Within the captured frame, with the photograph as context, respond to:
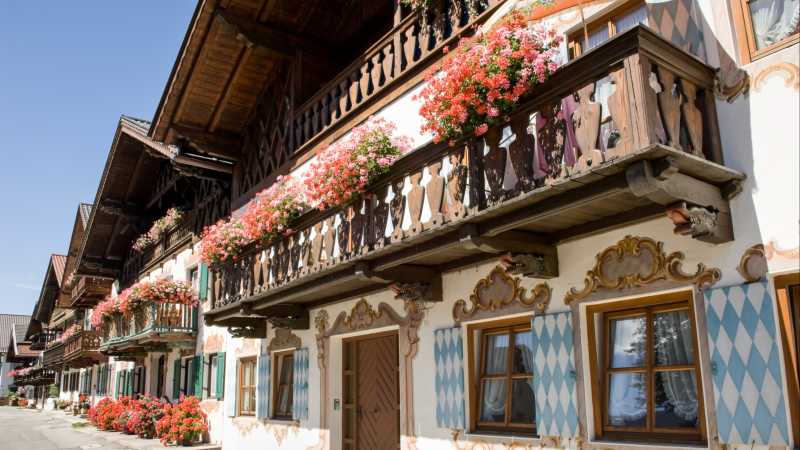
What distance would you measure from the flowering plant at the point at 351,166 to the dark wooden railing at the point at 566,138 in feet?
0.67

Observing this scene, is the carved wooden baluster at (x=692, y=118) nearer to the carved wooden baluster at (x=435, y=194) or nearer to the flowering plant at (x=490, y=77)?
the flowering plant at (x=490, y=77)

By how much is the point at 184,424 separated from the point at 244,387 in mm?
2267

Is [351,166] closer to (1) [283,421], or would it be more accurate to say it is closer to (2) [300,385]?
(2) [300,385]

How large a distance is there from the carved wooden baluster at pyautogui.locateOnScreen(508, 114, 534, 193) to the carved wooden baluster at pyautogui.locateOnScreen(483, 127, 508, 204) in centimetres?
12

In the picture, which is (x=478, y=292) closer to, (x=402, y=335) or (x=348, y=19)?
(x=402, y=335)

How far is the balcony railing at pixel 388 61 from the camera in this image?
879 centimetres

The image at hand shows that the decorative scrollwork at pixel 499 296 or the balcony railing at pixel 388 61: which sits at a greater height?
the balcony railing at pixel 388 61

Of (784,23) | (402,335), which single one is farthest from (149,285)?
(784,23)

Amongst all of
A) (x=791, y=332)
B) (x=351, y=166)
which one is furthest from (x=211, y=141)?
(x=791, y=332)

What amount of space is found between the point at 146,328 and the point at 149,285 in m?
1.17

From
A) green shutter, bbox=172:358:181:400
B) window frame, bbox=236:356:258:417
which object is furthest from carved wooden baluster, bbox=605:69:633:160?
green shutter, bbox=172:358:181:400

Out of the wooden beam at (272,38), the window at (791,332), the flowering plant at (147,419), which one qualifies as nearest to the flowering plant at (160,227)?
the flowering plant at (147,419)

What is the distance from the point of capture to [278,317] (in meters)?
11.1

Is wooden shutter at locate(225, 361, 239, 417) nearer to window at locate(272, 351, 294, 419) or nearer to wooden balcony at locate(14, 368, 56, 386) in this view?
window at locate(272, 351, 294, 419)
